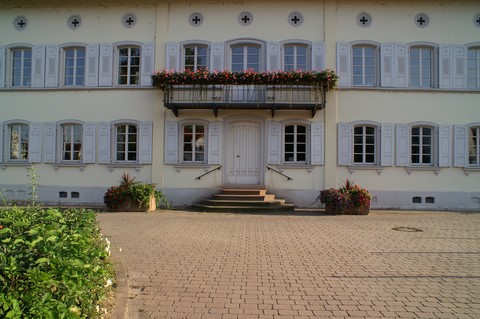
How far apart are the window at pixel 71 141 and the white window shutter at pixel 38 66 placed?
1.93 meters

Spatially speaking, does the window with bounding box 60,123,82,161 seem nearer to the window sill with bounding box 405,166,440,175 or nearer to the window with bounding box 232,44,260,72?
the window with bounding box 232,44,260,72

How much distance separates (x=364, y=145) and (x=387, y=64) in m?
3.09

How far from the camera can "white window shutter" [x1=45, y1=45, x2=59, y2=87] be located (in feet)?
49.5

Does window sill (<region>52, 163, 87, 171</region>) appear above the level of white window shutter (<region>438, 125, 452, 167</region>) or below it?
below

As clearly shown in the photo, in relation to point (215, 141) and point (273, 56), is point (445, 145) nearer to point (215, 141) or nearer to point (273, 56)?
point (273, 56)

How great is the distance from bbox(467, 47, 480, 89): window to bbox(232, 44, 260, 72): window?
7.86 metres

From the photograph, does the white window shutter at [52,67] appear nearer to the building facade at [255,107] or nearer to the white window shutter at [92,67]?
the building facade at [255,107]

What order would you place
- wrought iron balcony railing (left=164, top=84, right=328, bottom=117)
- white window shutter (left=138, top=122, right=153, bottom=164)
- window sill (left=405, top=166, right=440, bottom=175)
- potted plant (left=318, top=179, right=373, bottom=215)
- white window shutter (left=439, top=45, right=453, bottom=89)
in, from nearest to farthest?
1. potted plant (left=318, top=179, right=373, bottom=215)
2. wrought iron balcony railing (left=164, top=84, right=328, bottom=117)
3. window sill (left=405, top=166, right=440, bottom=175)
4. white window shutter (left=439, top=45, right=453, bottom=89)
5. white window shutter (left=138, top=122, right=153, bottom=164)

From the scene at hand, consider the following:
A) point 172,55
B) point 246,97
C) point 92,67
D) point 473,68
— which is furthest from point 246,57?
point 473,68

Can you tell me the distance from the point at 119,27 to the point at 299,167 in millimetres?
8699

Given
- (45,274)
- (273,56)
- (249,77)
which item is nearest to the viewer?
(45,274)

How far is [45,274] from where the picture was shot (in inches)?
107

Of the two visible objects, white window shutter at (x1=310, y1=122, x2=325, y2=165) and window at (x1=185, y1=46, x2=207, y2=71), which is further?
window at (x1=185, y1=46, x2=207, y2=71)

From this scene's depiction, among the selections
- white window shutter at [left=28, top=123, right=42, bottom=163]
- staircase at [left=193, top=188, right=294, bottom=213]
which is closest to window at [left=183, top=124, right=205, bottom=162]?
staircase at [left=193, top=188, right=294, bottom=213]
